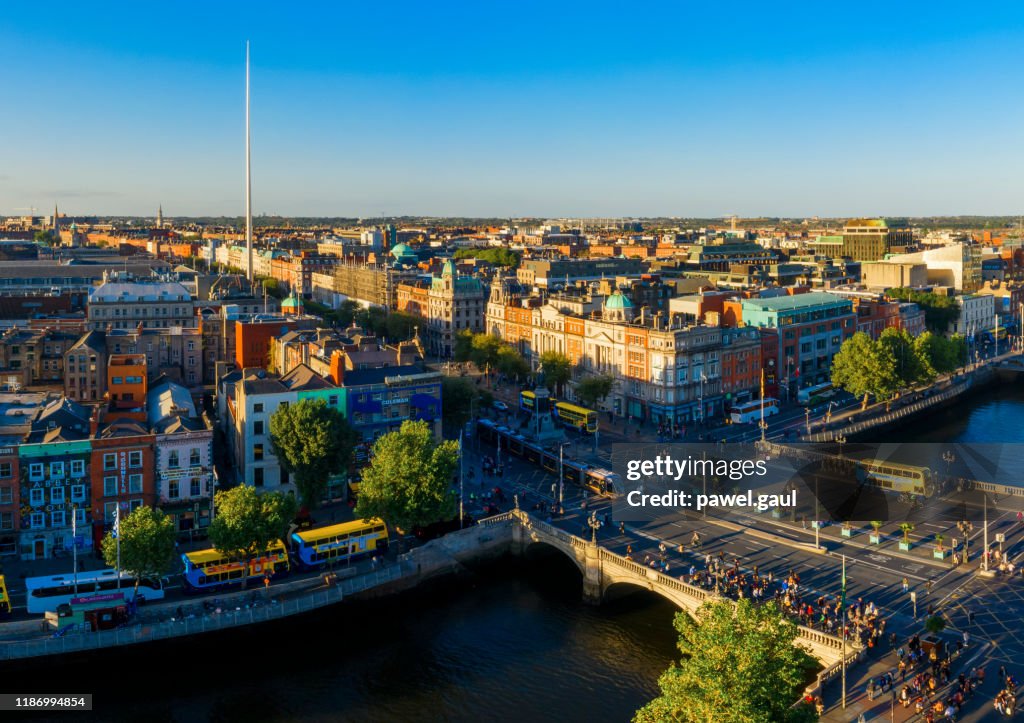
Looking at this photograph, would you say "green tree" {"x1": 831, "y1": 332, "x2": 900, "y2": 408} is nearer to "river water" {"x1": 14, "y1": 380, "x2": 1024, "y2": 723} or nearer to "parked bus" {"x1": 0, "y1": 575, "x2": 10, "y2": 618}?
"river water" {"x1": 14, "y1": 380, "x2": 1024, "y2": 723}

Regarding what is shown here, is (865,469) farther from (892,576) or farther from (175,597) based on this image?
(175,597)

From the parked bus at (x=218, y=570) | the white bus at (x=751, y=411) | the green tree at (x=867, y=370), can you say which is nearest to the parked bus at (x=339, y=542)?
the parked bus at (x=218, y=570)

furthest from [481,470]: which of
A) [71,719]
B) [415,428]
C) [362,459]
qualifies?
[71,719]

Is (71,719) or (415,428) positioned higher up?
(415,428)

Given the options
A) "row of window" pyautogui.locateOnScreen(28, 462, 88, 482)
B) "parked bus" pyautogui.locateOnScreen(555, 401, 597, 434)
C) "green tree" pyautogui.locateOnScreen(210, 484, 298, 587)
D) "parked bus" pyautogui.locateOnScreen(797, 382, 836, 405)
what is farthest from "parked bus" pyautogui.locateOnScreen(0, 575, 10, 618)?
"parked bus" pyautogui.locateOnScreen(797, 382, 836, 405)

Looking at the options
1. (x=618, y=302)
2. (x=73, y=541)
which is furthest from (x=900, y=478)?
(x=73, y=541)

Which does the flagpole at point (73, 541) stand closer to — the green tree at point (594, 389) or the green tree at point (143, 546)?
the green tree at point (143, 546)
